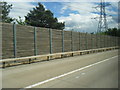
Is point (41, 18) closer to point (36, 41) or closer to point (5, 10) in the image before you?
point (5, 10)

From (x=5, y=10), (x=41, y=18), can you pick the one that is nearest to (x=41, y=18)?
(x=41, y=18)

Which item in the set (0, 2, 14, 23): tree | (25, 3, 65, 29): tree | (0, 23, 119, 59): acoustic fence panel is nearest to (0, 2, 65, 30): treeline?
(25, 3, 65, 29): tree

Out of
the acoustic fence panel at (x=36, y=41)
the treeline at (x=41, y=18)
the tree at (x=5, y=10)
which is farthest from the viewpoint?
the treeline at (x=41, y=18)

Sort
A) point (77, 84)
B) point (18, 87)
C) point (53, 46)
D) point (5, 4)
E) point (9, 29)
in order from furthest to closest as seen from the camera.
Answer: point (5, 4), point (53, 46), point (9, 29), point (77, 84), point (18, 87)

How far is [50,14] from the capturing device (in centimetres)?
5234

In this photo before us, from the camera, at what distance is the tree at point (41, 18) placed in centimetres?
4891

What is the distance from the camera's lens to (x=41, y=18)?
49.6m

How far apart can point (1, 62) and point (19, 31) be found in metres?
3.00

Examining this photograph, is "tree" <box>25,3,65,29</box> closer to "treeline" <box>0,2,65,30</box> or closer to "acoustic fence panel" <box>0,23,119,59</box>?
"treeline" <box>0,2,65,30</box>

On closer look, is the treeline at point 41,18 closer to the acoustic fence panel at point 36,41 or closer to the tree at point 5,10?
the tree at point 5,10

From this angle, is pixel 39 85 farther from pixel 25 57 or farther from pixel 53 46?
pixel 53 46

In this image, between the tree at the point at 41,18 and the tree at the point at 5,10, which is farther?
the tree at the point at 41,18

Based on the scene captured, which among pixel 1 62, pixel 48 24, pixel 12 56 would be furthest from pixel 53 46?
pixel 48 24

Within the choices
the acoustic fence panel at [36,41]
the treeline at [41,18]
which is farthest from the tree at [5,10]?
the acoustic fence panel at [36,41]
